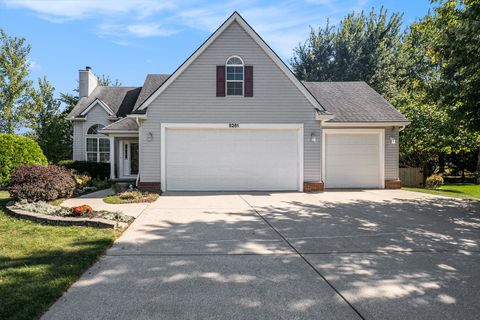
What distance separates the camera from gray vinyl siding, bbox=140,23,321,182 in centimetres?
1328

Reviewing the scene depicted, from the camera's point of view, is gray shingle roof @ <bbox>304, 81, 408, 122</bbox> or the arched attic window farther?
the arched attic window

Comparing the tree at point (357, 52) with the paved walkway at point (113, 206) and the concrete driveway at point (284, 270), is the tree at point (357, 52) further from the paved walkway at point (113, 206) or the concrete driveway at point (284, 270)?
the paved walkway at point (113, 206)

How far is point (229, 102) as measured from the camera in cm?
1353

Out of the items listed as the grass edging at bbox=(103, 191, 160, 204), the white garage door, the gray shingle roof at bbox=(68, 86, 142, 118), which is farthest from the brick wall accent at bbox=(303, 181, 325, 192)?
the gray shingle roof at bbox=(68, 86, 142, 118)

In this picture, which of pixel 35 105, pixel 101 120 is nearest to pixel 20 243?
pixel 101 120

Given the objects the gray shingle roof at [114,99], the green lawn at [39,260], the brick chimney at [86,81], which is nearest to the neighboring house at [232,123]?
the green lawn at [39,260]

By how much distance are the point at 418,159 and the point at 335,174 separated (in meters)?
7.45

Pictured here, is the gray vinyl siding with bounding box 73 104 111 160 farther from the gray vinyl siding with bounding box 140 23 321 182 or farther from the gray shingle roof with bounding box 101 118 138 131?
the gray vinyl siding with bounding box 140 23 321 182

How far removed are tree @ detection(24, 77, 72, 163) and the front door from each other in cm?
806

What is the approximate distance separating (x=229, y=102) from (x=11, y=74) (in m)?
19.3

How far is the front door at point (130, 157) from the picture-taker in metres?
18.6

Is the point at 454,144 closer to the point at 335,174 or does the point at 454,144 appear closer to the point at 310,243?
the point at 335,174

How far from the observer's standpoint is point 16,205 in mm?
8406

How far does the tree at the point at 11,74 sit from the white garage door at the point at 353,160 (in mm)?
22334
